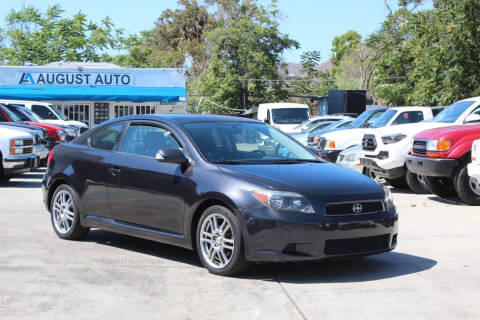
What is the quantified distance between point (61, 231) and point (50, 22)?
5217 centimetres

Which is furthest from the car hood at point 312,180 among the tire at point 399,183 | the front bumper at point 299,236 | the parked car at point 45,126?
the parked car at point 45,126

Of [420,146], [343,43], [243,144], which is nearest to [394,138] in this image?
[420,146]

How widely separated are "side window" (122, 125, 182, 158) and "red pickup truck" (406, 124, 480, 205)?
6.27 m

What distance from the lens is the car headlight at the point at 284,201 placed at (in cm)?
629

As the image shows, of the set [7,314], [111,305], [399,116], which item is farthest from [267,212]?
[399,116]

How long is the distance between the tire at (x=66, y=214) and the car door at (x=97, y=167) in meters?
0.19

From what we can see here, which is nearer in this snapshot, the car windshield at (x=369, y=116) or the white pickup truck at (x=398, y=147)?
the white pickup truck at (x=398, y=147)

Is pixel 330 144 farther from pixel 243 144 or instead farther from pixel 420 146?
pixel 243 144

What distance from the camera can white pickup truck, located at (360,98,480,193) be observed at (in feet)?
46.6

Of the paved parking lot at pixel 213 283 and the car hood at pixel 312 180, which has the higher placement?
the car hood at pixel 312 180

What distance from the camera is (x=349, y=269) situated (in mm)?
6996

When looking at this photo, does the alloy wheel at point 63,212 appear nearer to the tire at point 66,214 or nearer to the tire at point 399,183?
the tire at point 66,214

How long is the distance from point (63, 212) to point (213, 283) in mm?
2844

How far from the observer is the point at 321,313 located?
541cm
